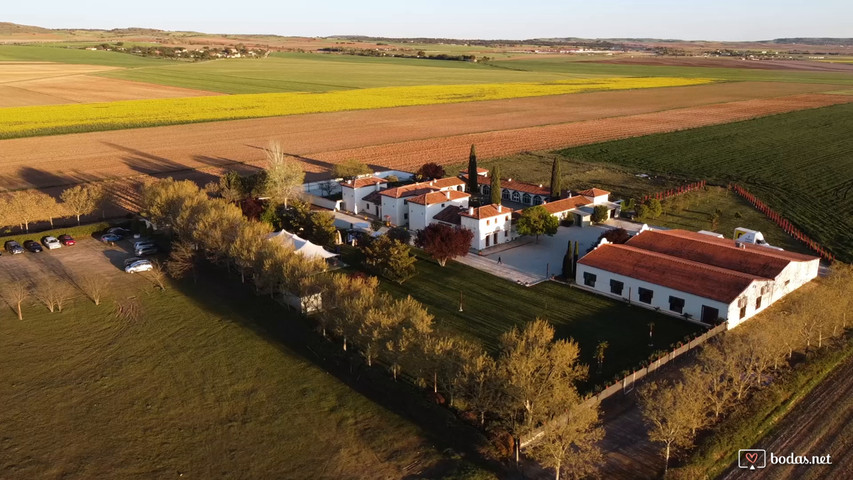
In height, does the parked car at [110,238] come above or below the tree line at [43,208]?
below

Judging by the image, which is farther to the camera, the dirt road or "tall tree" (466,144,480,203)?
"tall tree" (466,144,480,203)

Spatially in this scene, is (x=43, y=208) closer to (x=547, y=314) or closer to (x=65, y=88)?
(x=547, y=314)

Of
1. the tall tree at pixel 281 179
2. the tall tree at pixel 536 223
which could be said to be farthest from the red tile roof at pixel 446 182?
A: the tall tree at pixel 536 223

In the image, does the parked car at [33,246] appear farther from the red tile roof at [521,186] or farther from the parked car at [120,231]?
the red tile roof at [521,186]

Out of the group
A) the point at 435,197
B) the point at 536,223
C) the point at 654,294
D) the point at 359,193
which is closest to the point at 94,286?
the point at 359,193

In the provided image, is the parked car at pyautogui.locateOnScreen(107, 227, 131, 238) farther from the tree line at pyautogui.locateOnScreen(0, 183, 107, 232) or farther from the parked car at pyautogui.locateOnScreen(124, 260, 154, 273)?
the parked car at pyautogui.locateOnScreen(124, 260, 154, 273)

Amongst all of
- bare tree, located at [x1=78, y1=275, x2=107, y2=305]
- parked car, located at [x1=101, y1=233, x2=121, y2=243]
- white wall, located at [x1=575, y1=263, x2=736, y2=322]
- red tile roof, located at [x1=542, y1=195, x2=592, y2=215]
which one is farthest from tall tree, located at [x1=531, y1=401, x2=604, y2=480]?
parked car, located at [x1=101, y1=233, x2=121, y2=243]
